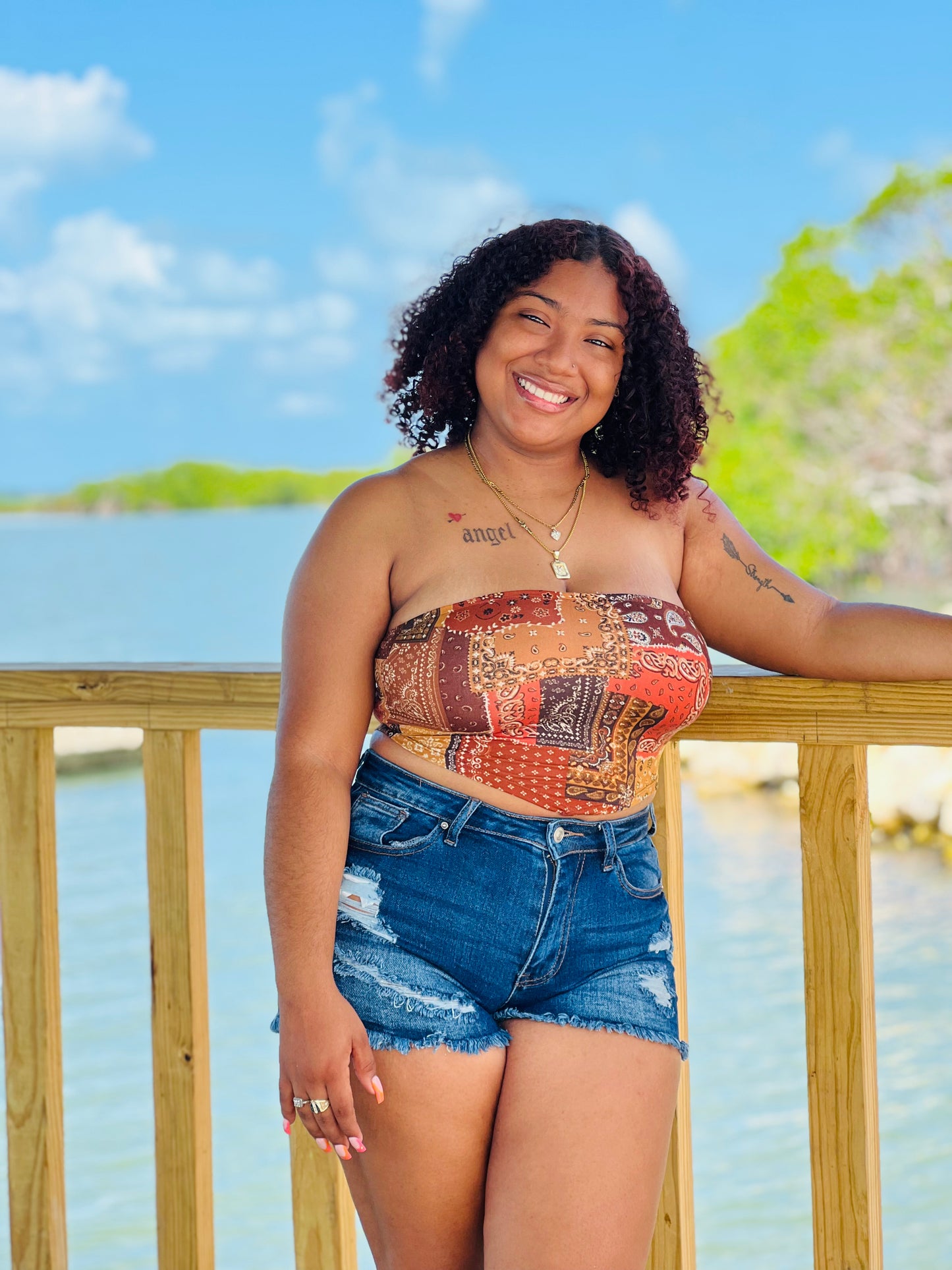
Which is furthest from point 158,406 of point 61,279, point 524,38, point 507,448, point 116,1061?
point 507,448

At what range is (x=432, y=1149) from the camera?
A: 1577 mm

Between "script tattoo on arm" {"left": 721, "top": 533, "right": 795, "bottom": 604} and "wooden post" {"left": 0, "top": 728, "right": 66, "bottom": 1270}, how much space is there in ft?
3.48

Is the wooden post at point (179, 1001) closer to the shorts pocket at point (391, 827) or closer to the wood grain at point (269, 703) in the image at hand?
the wood grain at point (269, 703)

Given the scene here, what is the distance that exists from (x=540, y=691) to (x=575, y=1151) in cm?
53

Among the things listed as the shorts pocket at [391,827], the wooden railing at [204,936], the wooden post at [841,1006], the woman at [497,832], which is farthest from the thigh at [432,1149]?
the wooden post at [841,1006]

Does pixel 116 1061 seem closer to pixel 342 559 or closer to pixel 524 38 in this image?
pixel 342 559

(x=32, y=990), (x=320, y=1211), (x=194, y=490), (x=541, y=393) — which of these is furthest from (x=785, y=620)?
(x=194, y=490)

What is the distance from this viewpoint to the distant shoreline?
165 ft

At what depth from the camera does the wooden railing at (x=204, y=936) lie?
5.67 feet

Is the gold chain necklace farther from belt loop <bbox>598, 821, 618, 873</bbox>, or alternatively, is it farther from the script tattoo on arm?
belt loop <bbox>598, 821, 618, 873</bbox>

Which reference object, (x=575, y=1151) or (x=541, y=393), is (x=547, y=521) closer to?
(x=541, y=393)

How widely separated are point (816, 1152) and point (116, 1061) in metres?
7.29

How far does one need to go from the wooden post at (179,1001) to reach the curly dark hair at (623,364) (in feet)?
2.02

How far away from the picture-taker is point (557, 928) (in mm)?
1604
